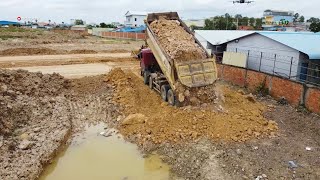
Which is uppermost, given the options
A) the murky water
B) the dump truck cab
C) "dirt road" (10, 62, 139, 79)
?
the dump truck cab

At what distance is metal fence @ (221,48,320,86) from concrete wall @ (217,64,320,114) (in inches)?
68.0

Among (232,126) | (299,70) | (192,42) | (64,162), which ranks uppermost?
(192,42)

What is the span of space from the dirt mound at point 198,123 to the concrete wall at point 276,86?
167 cm

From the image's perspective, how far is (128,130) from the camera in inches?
449

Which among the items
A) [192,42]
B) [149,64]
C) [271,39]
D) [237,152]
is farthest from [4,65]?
[237,152]

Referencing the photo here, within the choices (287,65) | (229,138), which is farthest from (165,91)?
→ (287,65)

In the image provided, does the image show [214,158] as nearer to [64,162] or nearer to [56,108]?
[64,162]

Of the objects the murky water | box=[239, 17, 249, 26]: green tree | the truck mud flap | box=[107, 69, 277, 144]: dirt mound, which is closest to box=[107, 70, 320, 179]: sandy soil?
box=[107, 69, 277, 144]: dirt mound

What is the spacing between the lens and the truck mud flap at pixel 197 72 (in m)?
12.4

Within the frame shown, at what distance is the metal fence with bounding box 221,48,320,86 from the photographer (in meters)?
16.9

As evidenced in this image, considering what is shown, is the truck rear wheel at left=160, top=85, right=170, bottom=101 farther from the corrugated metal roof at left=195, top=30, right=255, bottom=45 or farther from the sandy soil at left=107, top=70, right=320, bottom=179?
the corrugated metal roof at left=195, top=30, right=255, bottom=45

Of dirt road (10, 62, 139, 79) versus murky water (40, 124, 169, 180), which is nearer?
murky water (40, 124, 169, 180)

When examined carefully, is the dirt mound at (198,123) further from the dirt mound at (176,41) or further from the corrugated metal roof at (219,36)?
the corrugated metal roof at (219,36)

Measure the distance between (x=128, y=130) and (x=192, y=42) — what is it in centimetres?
518
